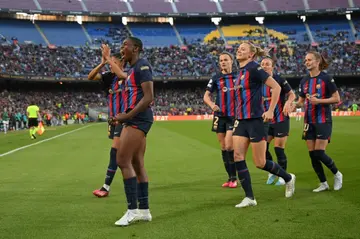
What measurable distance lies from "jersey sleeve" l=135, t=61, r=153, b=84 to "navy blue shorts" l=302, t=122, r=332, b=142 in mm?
3716

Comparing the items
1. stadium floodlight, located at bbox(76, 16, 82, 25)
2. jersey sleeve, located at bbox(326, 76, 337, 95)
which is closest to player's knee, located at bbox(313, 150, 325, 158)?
jersey sleeve, located at bbox(326, 76, 337, 95)

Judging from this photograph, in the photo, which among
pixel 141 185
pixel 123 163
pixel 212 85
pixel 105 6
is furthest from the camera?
pixel 105 6

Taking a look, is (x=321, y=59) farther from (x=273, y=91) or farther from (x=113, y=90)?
(x=113, y=90)

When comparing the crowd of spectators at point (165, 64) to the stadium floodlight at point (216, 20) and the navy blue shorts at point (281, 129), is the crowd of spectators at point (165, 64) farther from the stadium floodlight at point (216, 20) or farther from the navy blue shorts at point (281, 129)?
the navy blue shorts at point (281, 129)

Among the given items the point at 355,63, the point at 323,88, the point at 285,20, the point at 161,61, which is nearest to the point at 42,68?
the point at 161,61

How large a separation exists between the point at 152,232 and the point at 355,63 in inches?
2539

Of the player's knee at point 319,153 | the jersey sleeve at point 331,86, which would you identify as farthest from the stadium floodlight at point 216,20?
the player's knee at point 319,153

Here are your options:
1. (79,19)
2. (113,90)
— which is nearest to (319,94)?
(113,90)

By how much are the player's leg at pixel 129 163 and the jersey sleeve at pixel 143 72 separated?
0.63 metres

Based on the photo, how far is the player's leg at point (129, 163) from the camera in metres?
5.66

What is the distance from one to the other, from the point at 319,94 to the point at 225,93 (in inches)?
66.8

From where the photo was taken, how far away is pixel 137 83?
18.7ft

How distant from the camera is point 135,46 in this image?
18.9ft

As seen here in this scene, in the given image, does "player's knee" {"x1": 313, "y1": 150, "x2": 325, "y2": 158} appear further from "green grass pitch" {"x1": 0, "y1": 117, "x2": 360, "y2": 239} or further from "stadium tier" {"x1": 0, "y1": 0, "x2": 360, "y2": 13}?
"stadium tier" {"x1": 0, "y1": 0, "x2": 360, "y2": 13}
